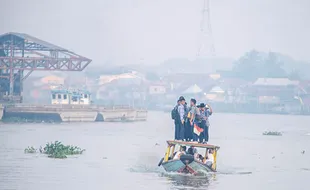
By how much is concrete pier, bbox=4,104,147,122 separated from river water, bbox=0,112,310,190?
19.3 m

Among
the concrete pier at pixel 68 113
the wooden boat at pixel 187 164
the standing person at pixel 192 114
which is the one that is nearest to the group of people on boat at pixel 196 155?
the wooden boat at pixel 187 164

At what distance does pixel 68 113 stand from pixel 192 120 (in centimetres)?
6117

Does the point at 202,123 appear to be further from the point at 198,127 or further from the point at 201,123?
the point at 198,127

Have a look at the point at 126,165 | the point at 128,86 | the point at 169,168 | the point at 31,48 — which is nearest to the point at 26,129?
the point at 31,48

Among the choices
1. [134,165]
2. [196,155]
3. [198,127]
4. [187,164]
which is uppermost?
[198,127]

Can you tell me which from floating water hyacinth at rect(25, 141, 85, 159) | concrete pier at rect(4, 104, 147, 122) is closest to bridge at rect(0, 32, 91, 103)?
concrete pier at rect(4, 104, 147, 122)

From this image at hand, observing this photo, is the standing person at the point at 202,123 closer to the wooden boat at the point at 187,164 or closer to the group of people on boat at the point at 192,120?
the group of people on boat at the point at 192,120

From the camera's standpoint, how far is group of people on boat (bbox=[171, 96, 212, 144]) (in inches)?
1811

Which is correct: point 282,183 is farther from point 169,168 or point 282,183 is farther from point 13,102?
point 13,102

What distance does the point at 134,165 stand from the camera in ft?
173

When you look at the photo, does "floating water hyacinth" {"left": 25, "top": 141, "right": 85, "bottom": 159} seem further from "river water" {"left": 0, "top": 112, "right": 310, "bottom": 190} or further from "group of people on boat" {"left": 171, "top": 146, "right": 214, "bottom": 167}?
"group of people on boat" {"left": 171, "top": 146, "right": 214, "bottom": 167}

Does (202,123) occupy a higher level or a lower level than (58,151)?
higher

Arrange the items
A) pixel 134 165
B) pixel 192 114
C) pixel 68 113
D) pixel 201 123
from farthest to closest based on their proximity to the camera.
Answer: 1. pixel 68 113
2. pixel 134 165
3. pixel 201 123
4. pixel 192 114

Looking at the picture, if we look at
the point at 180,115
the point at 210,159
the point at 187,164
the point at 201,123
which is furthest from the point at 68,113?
the point at 187,164
